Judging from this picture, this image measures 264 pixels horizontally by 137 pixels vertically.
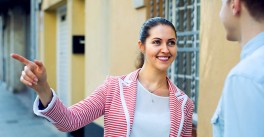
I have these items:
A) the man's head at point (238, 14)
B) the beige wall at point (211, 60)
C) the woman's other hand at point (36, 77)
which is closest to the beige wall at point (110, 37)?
the beige wall at point (211, 60)

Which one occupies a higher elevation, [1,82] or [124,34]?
[124,34]

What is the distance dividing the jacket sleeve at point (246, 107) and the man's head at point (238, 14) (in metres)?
0.25

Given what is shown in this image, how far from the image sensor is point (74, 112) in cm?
227

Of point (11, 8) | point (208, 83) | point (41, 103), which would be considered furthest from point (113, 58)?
point (11, 8)

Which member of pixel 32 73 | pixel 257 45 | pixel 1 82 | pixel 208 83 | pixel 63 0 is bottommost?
pixel 1 82

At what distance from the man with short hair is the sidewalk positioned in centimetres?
755

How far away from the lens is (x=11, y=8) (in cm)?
1770

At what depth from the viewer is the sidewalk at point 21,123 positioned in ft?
29.7

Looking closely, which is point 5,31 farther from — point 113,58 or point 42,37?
point 113,58

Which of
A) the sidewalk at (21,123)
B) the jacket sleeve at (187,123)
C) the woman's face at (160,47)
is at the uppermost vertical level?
the woman's face at (160,47)

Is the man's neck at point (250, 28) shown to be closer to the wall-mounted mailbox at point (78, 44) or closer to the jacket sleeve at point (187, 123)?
the jacket sleeve at point (187, 123)

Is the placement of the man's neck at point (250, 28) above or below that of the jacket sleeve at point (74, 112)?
above

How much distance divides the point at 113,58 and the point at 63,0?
3457 mm

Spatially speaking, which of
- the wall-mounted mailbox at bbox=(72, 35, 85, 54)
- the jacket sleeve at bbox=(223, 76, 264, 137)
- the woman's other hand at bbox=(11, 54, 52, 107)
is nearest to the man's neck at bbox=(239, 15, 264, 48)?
the jacket sleeve at bbox=(223, 76, 264, 137)
